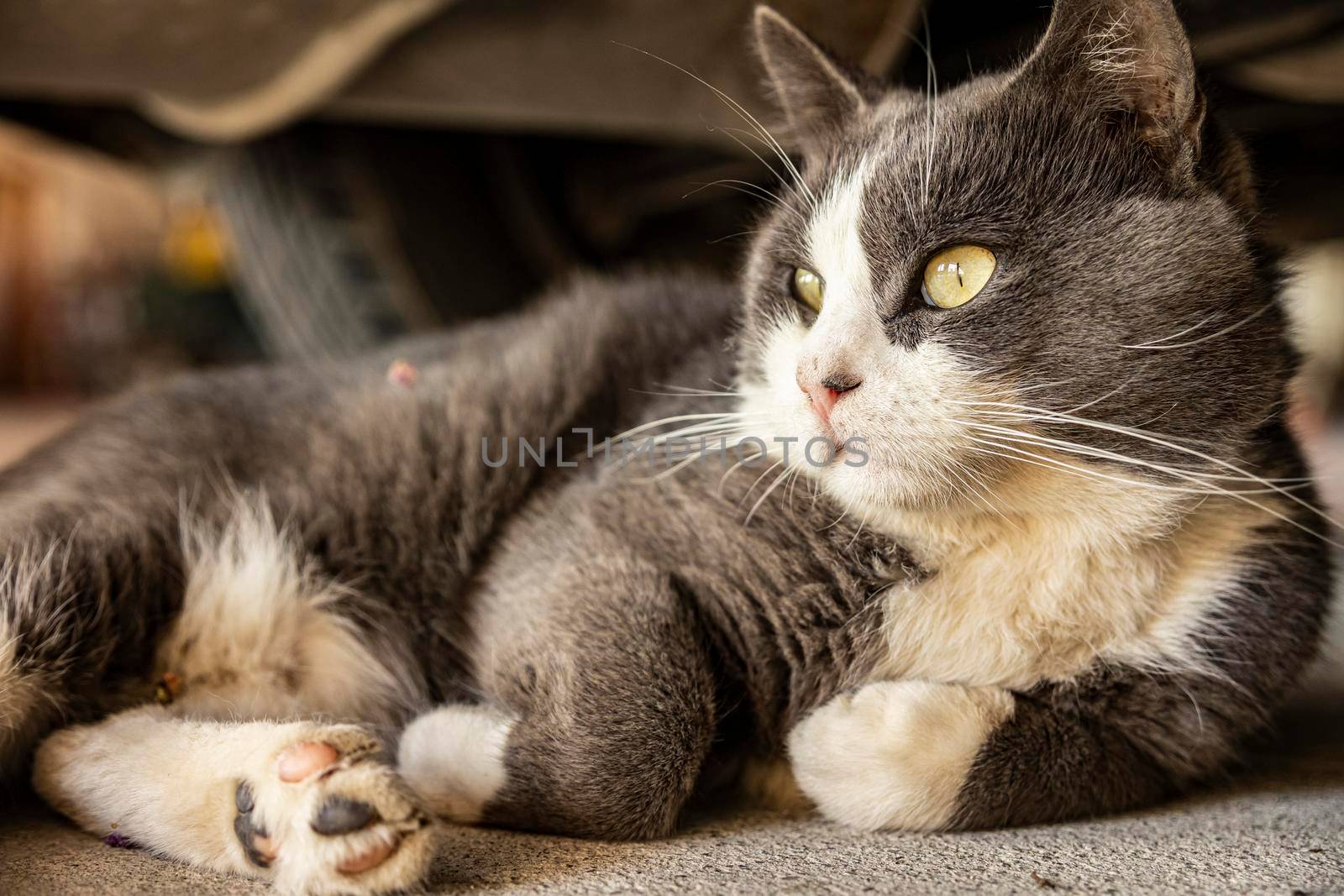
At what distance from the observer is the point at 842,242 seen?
112cm

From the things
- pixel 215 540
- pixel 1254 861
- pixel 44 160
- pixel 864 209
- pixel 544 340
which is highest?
pixel 44 160

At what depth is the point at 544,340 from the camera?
5.07 ft

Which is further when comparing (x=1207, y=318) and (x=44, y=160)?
(x=44, y=160)

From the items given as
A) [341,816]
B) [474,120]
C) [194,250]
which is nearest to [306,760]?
[341,816]

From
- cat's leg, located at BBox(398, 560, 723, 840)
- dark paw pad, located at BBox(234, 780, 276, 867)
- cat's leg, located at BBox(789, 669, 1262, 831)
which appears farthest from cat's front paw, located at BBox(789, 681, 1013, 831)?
dark paw pad, located at BBox(234, 780, 276, 867)

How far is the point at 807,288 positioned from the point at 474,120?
4.53 ft

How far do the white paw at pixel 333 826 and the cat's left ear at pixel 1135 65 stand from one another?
913 mm

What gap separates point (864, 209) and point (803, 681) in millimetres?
484

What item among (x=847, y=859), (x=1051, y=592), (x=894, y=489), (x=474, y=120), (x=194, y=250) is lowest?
(x=847, y=859)

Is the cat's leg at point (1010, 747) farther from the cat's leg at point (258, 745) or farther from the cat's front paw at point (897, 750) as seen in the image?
the cat's leg at point (258, 745)

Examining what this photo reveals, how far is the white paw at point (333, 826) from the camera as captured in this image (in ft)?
2.95

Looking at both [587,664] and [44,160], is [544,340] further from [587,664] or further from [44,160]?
[44,160]

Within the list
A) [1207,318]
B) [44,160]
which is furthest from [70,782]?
[44,160]

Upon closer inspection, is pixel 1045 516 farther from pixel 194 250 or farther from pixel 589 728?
pixel 194 250
